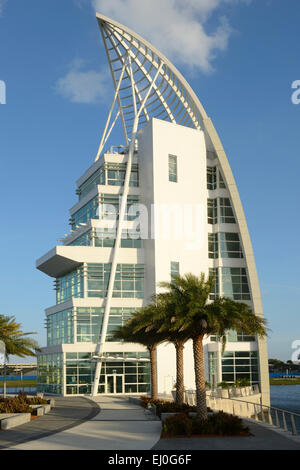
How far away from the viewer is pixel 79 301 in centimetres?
5303

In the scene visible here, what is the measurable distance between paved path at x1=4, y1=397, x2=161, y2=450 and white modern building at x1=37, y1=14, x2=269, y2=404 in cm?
2132

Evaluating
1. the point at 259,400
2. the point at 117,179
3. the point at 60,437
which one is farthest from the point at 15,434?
the point at 117,179

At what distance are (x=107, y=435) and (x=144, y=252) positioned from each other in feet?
110

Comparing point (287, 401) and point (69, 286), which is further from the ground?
point (69, 286)

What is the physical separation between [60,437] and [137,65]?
4670cm

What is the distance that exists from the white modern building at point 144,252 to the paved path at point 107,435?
21317 mm

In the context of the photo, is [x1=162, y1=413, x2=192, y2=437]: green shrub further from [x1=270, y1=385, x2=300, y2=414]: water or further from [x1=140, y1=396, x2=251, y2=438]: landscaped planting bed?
[x1=270, y1=385, x2=300, y2=414]: water

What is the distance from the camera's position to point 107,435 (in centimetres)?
2222

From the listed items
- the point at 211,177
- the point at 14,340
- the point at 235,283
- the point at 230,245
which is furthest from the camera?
the point at 211,177

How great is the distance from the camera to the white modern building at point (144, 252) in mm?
52344

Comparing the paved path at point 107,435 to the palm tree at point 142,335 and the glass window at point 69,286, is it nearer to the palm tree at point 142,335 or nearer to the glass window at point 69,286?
the palm tree at point 142,335

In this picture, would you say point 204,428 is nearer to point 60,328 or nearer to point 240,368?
point 240,368

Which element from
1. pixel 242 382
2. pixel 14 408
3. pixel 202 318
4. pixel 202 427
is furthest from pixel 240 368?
pixel 202 427

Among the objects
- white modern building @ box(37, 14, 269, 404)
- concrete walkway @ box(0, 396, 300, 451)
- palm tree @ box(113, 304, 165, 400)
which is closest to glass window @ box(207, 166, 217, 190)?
white modern building @ box(37, 14, 269, 404)
